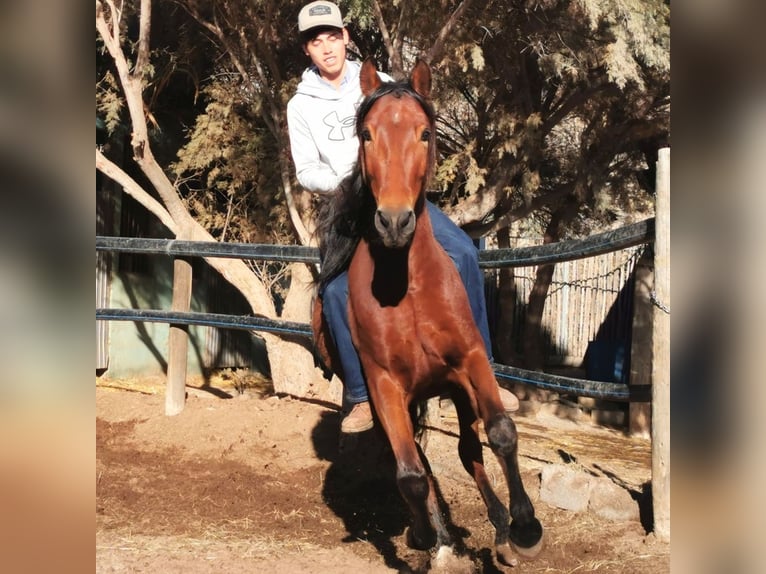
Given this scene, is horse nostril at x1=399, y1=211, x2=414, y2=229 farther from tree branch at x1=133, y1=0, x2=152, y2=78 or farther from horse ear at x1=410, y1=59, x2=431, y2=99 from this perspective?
tree branch at x1=133, y1=0, x2=152, y2=78

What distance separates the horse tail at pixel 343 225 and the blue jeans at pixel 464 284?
0.24 feet

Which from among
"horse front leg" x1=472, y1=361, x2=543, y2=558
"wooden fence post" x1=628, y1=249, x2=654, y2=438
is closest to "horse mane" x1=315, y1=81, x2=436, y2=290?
"horse front leg" x1=472, y1=361, x2=543, y2=558

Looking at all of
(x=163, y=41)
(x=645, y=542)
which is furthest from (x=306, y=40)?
(x=163, y=41)

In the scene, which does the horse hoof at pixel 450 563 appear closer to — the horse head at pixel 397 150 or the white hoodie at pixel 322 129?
the horse head at pixel 397 150

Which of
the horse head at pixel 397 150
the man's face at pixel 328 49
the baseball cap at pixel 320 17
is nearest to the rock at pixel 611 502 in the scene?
the horse head at pixel 397 150

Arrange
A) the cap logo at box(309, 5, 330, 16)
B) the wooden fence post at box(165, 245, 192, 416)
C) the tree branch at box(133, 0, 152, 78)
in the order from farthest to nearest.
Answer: the tree branch at box(133, 0, 152, 78) < the wooden fence post at box(165, 245, 192, 416) < the cap logo at box(309, 5, 330, 16)

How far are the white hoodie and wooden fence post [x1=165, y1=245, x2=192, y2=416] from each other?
2968 millimetres

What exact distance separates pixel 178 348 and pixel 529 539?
4450mm

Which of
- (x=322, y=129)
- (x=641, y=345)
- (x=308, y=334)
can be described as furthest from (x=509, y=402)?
(x=641, y=345)

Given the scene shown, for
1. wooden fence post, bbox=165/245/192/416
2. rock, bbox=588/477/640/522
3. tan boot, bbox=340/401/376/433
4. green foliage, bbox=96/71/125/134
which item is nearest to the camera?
tan boot, bbox=340/401/376/433

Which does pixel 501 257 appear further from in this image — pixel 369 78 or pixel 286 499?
pixel 286 499

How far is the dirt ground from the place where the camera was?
13.4 ft

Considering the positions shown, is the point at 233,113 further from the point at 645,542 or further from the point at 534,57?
the point at 645,542
